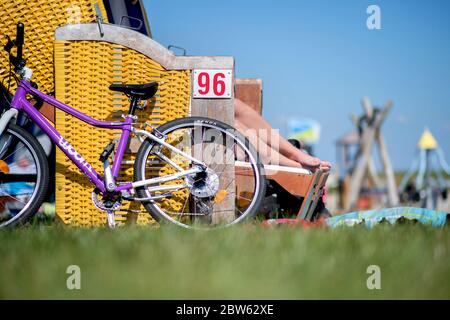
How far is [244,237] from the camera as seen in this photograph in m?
3.23

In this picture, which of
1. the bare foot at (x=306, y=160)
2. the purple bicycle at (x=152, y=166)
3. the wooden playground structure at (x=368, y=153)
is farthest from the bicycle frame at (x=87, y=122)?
the wooden playground structure at (x=368, y=153)

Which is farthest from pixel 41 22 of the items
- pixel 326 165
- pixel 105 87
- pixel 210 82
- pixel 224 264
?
pixel 224 264

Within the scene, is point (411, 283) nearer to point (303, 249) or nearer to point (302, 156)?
point (303, 249)

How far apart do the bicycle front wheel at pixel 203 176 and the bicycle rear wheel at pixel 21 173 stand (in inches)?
23.8

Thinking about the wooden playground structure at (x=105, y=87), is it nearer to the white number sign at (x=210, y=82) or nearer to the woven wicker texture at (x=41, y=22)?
the white number sign at (x=210, y=82)

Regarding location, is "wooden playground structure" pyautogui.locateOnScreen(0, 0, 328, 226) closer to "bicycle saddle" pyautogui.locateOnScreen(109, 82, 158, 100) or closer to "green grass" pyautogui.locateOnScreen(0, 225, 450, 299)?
"bicycle saddle" pyautogui.locateOnScreen(109, 82, 158, 100)

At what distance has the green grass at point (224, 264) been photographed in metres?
2.32

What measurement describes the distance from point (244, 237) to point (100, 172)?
64.0 inches

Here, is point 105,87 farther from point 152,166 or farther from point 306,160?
point 306,160

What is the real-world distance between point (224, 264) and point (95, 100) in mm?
2283

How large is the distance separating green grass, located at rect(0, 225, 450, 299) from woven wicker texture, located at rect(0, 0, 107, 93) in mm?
1660

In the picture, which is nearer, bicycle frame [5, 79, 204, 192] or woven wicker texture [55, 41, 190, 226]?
bicycle frame [5, 79, 204, 192]

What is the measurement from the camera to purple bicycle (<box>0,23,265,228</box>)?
4.07 m

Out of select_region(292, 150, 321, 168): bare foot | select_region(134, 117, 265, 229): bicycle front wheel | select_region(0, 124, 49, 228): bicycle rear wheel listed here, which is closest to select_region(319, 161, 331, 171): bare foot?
select_region(292, 150, 321, 168): bare foot
